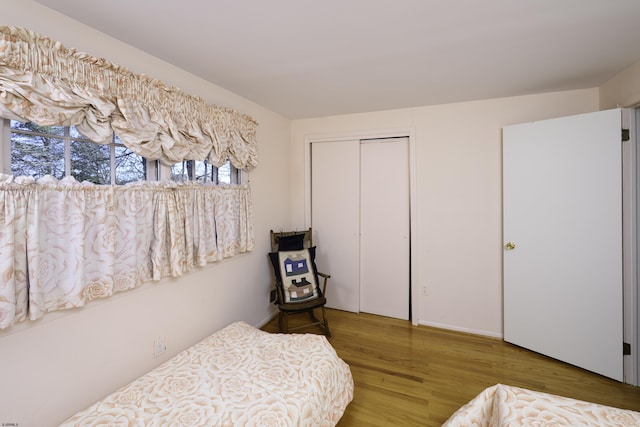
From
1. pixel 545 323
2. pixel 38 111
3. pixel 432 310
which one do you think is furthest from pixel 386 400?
pixel 38 111

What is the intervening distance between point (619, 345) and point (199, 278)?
11.1ft

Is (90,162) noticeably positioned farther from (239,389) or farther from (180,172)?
(239,389)

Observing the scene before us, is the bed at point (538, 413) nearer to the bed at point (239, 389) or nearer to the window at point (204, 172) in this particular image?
the bed at point (239, 389)

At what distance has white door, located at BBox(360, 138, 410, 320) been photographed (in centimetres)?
332

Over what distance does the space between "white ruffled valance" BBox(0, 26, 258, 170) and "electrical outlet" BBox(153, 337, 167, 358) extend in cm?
128

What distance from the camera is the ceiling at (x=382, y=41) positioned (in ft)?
4.77

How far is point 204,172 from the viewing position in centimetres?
244

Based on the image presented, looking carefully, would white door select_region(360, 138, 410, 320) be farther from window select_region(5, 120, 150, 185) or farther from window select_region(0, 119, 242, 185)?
window select_region(5, 120, 150, 185)

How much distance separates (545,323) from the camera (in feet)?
Result: 8.23

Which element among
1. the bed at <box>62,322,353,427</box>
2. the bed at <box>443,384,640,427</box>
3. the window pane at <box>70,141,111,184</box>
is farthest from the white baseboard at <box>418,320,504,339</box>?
the window pane at <box>70,141,111,184</box>

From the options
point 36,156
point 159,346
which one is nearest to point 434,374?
point 159,346

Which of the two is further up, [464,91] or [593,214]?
[464,91]

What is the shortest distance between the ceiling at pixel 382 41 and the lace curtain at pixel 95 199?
1.00 ft

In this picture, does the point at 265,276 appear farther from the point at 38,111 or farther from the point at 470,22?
the point at 470,22
